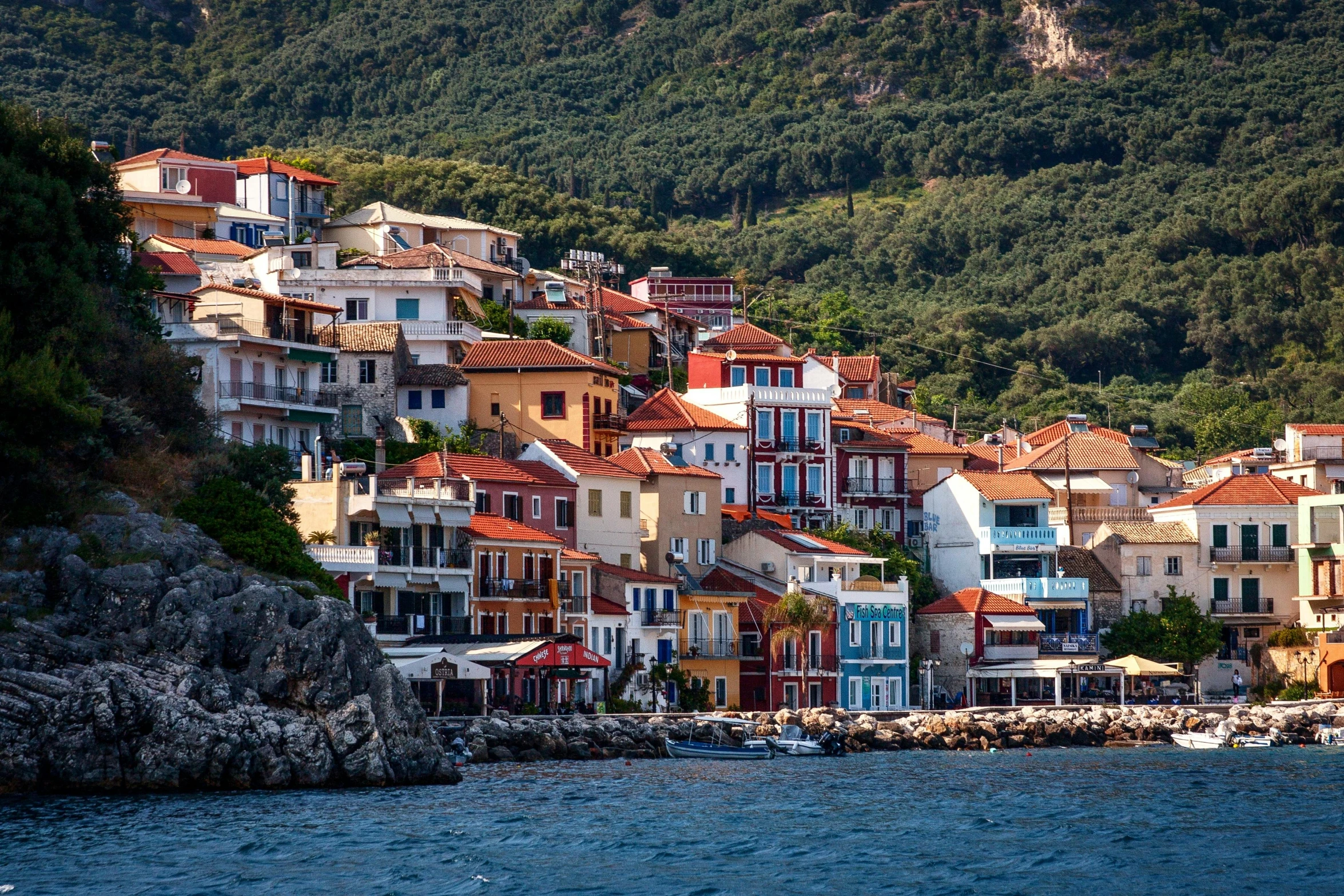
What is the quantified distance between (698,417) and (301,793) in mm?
39343

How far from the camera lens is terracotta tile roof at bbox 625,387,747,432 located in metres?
85.9

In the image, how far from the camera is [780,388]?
87.1 m

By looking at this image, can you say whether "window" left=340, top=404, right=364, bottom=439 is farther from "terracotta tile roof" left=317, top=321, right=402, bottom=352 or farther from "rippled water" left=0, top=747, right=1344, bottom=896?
"rippled water" left=0, top=747, right=1344, bottom=896

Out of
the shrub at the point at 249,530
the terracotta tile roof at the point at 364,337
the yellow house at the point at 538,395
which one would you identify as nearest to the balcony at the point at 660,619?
the yellow house at the point at 538,395

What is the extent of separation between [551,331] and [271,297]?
20.5 metres

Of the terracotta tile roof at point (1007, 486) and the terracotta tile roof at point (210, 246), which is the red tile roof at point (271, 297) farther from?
the terracotta tile roof at point (1007, 486)

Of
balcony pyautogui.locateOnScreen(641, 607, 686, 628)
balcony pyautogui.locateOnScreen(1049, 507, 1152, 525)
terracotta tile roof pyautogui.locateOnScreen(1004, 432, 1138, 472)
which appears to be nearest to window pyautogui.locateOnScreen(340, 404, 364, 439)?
balcony pyautogui.locateOnScreen(641, 607, 686, 628)

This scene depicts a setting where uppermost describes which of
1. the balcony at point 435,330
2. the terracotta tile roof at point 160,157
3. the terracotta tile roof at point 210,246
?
the terracotta tile roof at point 160,157

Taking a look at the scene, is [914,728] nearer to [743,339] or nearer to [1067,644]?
[1067,644]

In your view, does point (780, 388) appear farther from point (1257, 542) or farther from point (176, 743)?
point (176, 743)

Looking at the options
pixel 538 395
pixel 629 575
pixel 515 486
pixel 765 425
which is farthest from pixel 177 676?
pixel 765 425

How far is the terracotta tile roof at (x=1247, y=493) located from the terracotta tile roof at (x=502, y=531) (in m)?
30.9

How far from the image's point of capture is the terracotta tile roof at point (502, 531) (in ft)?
226

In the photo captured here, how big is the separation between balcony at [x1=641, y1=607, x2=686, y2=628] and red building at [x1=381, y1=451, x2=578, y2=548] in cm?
376
